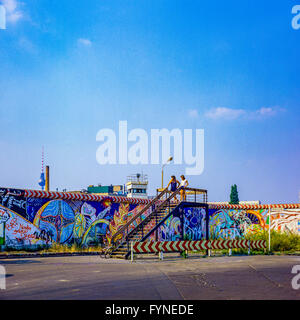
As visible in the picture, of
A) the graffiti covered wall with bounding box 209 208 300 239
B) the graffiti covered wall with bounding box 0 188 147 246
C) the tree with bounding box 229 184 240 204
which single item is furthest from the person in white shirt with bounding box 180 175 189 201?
the tree with bounding box 229 184 240 204

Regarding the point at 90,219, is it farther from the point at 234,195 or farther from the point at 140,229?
the point at 234,195

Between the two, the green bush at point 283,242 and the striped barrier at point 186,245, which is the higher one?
the striped barrier at point 186,245

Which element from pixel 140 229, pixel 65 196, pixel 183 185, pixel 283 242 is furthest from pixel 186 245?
pixel 283 242

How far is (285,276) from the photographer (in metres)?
13.8

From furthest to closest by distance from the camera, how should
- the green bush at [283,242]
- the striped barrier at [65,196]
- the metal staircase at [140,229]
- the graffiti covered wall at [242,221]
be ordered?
the graffiti covered wall at [242,221]
the green bush at [283,242]
the striped barrier at [65,196]
the metal staircase at [140,229]

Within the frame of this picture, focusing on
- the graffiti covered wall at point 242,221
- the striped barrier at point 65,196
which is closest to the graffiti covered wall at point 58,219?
the striped barrier at point 65,196

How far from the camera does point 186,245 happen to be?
21.0 meters

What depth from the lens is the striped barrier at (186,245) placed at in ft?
64.1

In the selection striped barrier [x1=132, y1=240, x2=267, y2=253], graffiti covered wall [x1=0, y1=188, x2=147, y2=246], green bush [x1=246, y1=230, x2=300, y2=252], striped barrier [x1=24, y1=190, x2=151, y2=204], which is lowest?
green bush [x1=246, y1=230, x2=300, y2=252]

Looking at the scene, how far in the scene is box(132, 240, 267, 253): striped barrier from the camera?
19531mm

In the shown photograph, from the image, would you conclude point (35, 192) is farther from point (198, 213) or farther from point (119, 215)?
point (198, 213)

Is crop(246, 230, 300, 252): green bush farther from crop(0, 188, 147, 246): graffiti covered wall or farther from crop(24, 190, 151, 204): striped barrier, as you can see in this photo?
crop(24, 190, 151, 204): striped barrier

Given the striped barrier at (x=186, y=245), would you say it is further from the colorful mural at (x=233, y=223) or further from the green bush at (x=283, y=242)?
the colorful mural at (x=233, y=223)
